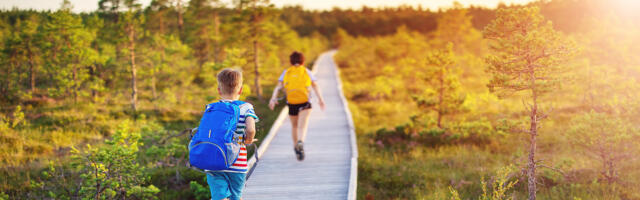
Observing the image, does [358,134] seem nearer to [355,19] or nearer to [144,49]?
[144,49]

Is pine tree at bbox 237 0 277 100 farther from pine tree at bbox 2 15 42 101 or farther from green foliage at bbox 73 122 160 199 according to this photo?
green foliage at bbox 73 122 160 199

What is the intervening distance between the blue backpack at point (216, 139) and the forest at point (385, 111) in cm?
86

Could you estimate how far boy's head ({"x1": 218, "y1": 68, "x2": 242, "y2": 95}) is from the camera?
3242 mm

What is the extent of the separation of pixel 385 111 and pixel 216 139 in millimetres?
12902

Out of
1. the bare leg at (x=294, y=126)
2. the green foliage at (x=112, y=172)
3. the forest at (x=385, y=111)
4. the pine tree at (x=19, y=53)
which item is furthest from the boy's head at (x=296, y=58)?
the pine tree at (x=19, y=53)

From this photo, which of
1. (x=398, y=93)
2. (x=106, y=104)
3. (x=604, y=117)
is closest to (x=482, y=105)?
(x=398, y=93)

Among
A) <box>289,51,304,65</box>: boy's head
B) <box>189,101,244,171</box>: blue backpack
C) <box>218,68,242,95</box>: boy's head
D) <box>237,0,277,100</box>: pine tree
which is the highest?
<box>237,0,277,100</box>: pine tree

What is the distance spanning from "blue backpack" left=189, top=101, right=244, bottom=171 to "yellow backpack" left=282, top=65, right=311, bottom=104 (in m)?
3.17

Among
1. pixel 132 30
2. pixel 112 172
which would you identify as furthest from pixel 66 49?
pixel 112 172

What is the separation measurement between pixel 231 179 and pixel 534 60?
4.14 meters

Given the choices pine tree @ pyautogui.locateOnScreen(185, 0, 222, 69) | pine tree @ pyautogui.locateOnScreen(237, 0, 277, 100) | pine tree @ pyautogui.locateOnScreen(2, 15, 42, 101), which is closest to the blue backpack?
pine tree @ pyautogui.locateOnScreen(237, 0, 277, 100)

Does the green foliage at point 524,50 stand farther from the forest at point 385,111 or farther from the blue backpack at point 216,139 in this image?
the blue backpack at point 216,139

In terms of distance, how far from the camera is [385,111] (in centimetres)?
1556

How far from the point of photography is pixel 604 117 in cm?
677
